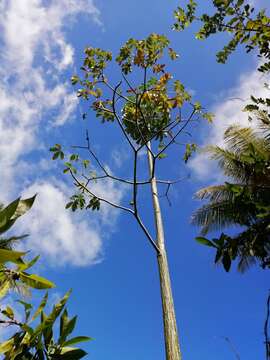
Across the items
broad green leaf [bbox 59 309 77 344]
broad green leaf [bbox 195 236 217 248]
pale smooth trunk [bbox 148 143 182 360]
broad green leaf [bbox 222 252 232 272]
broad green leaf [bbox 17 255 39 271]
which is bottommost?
broad green leaf [bbox 59 309 77 344]

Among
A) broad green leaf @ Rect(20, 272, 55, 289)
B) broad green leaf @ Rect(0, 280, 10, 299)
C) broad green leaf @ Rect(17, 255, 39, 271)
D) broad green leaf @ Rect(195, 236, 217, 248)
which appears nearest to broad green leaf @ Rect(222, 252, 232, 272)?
broad green leaf @ Rect(195, 236, 217, 248)

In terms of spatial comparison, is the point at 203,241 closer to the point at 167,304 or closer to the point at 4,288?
the point at 4,288

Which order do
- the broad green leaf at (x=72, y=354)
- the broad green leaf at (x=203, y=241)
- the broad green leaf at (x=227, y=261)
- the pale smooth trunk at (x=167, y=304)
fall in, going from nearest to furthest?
1. the broad green leaf at (x=203, y=241)
2. the broad green leaf at (x=227, y=261)
3. the broad green leaf at (x=72, y=354)
4. the pale smooth trunk at (x=167, y=304)

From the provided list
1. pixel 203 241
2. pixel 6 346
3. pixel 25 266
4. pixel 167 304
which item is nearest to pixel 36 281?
pixel 25 266

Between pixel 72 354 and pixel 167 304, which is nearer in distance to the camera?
pixel 72 354

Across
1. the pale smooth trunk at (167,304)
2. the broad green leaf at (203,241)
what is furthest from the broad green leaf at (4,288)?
the pale smooth trunk at (167,304)

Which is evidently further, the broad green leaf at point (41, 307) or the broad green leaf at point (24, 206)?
the broad green leaf at point (41, 307)

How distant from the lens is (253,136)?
12.1 metres

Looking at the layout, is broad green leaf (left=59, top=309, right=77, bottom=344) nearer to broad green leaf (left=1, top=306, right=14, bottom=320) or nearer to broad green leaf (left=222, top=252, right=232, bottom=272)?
broad green leaf (left=1, top=306, right=14, bottom=320)

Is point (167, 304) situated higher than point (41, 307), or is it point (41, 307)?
point (167, 304)

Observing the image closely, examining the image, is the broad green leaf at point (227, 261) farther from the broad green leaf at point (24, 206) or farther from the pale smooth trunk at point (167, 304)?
the pale smooth trunk at point (167, 304)

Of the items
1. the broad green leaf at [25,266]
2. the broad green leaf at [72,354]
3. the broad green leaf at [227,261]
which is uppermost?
the broad green leaf at [25,266]

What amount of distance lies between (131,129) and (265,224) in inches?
240

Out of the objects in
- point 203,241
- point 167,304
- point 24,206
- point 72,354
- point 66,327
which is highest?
point 167,304
